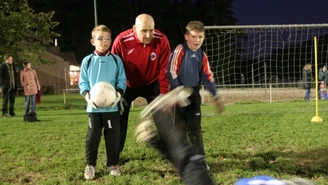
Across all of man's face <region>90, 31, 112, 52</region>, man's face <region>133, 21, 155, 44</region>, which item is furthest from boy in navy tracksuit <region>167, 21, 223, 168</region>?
man's face <region>90, 31, 112, 52</region>

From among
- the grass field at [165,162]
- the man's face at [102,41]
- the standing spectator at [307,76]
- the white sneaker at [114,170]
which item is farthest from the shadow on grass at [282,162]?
the standing spectator at [307,76]

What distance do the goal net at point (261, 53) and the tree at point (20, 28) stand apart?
32.4ft

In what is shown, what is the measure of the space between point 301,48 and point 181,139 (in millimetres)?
17647

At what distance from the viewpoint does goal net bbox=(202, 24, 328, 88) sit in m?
14.5

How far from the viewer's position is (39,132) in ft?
28.6

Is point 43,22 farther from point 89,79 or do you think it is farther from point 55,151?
point 89,79

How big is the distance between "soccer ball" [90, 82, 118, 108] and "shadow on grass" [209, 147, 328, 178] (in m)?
1.56

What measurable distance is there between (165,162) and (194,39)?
164cm

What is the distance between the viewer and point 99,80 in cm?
473

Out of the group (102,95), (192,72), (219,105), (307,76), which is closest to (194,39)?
(192,72)

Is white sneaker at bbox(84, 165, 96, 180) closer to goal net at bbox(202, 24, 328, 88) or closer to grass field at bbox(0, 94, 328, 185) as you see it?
grass field at bbox(0, 94, 328, 185)

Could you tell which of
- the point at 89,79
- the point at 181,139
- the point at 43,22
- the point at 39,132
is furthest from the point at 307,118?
the point at 43,22

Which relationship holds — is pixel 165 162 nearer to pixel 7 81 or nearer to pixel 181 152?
pixel 181 152

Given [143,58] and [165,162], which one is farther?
[165,162]
